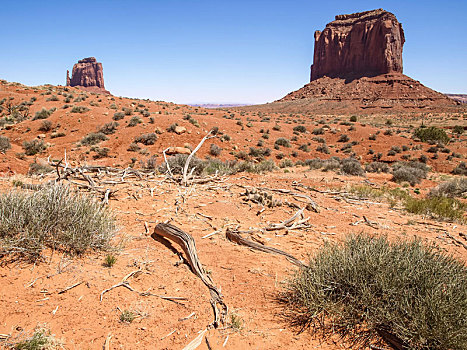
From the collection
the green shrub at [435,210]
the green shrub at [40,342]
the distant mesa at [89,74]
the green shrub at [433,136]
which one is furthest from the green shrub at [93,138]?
the distant mesa at [89,74]

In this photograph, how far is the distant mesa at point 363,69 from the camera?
217ft

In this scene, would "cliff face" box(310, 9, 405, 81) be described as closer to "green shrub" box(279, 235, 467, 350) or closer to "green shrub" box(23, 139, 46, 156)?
"green shrub" box(23, 139, 46, 156)

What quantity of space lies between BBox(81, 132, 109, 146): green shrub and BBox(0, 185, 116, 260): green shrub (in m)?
14.6

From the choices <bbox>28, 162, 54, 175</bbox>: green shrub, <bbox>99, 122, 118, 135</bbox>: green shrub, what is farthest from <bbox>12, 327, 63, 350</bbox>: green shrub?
<bbox>99, 122, 118, 135</bbox>: green shrub

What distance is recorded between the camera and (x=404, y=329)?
2146 millimetres

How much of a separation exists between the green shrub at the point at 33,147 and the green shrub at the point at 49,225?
48.5 ft

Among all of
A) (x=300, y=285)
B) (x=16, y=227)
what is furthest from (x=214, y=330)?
(x=16, y=227)

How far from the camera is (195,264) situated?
3.47 meters

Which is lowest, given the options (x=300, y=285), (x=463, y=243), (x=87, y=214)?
(x=463, y=243)

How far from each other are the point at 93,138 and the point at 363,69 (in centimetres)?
9105

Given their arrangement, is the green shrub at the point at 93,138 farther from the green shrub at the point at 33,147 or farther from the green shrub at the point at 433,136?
the green shrub at the point at 433,136

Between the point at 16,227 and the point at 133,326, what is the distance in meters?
1.78

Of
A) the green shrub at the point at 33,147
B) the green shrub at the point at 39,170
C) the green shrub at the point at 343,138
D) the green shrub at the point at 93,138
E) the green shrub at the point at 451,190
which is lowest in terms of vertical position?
the green shrub at the point at 451,190

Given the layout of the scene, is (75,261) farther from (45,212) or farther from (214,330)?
(214,330)
